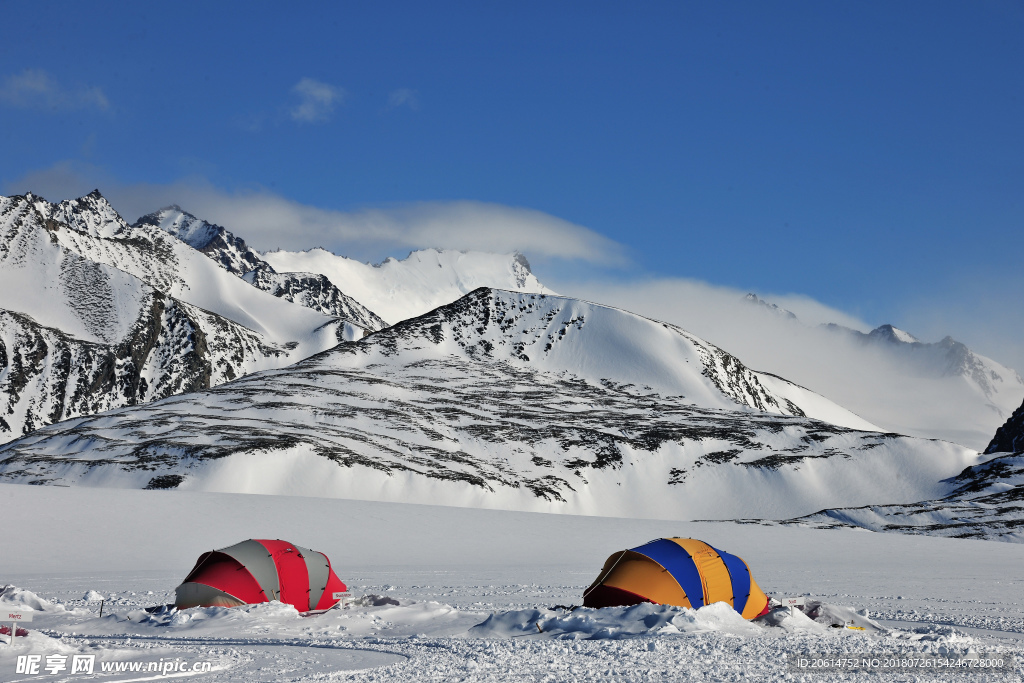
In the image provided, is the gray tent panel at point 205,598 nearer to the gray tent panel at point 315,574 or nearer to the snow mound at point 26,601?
the gray tent panel at point 315,574

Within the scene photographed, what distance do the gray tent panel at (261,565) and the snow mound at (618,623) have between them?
5634 millimetres

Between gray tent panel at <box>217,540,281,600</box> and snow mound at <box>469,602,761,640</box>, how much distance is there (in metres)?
5.63

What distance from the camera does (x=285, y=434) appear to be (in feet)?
266

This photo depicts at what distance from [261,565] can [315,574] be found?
1.39 m

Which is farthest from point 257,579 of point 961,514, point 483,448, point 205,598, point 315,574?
point 483,448

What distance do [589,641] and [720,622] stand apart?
302 centimetres

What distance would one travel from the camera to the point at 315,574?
1997 centimetres

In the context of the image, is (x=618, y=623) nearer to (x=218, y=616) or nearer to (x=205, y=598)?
(x=218, y=616)

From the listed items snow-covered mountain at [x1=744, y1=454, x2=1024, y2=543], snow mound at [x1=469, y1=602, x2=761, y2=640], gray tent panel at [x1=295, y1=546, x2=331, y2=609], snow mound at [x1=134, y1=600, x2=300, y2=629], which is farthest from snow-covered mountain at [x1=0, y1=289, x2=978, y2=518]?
snow mound at [x1=469, y1=602, x2=761, y2=640]

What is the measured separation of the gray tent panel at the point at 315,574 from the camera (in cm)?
1973

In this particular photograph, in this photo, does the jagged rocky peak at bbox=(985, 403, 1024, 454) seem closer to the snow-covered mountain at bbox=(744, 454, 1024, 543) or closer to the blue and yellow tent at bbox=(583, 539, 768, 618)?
the snow-covered mountain at bbox=(744, 454, 1024, 543)

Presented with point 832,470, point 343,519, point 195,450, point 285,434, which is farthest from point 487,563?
point 832,470

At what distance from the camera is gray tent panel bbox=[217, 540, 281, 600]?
1912 cm

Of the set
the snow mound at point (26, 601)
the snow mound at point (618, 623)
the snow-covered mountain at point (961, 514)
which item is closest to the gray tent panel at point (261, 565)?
the snow mound at point (26, 601)
